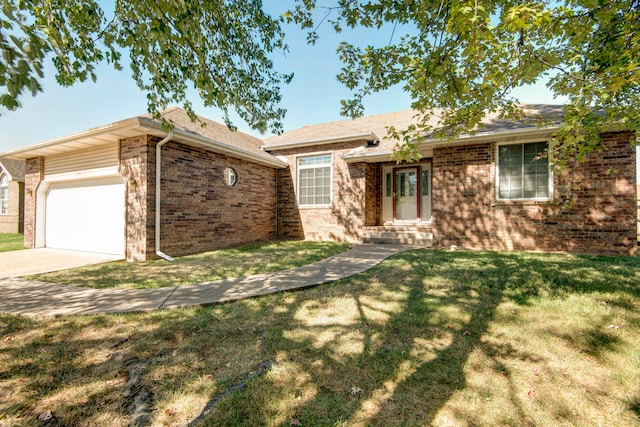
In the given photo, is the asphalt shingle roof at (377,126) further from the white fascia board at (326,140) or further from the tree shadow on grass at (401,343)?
the tree shadow on grass at (401,343)

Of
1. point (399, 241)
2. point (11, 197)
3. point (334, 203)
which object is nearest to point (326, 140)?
point (334, 203)

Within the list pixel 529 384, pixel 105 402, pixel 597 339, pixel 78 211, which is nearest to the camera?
pixel 105 402

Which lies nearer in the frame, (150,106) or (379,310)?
(379,310)

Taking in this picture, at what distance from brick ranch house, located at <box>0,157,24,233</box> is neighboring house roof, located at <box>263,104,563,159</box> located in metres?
16.3

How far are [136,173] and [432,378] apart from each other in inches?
332

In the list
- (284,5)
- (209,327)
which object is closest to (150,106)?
(284,5)

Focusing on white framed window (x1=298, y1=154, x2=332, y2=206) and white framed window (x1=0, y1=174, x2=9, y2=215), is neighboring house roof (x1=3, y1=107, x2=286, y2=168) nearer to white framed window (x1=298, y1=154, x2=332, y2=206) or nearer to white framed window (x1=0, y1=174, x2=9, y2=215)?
white framed window (x1=298, y1=154, x2=332, y2=206)

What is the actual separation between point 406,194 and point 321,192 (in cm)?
355

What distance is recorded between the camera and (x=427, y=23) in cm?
454

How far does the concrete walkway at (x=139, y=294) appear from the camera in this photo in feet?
13.0

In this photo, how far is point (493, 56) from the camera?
3.56m

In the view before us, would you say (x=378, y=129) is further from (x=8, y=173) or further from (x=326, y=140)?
(x=8, y=173)

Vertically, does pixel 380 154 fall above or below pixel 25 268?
above

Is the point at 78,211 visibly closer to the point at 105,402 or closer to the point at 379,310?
the point at 105,402
